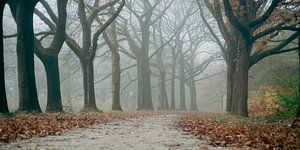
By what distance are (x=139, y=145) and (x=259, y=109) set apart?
15.6 metres

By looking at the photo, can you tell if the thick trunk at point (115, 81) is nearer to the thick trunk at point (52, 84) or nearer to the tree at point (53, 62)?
the tree at point (53, 62)

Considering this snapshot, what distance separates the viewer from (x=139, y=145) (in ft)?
22.3

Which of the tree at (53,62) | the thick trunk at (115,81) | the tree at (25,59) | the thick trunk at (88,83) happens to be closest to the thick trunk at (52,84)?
the tree at (53,62)

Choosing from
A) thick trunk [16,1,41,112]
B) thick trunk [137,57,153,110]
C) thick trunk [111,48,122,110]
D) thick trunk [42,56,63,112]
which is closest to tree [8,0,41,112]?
thick trunk [16,1,41,112]

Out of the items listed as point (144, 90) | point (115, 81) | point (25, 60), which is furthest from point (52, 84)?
point (144, 90)

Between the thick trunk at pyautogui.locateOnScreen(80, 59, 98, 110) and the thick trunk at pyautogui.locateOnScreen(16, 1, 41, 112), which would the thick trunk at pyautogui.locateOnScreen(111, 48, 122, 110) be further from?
the thick trunk at pyautogui.locateOnScreen(16, 1, 41, 112)

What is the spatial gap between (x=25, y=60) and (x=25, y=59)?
0.04m

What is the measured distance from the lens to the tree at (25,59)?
14.2 metres

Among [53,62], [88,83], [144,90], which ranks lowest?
[144,90]

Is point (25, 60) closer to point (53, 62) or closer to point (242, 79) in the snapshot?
point (53, 62)

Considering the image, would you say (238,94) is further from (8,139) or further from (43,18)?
(8,139)

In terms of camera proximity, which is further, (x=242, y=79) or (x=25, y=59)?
(x=242, y=79)

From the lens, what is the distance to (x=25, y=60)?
14297mm

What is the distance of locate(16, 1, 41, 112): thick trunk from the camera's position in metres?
14.2
